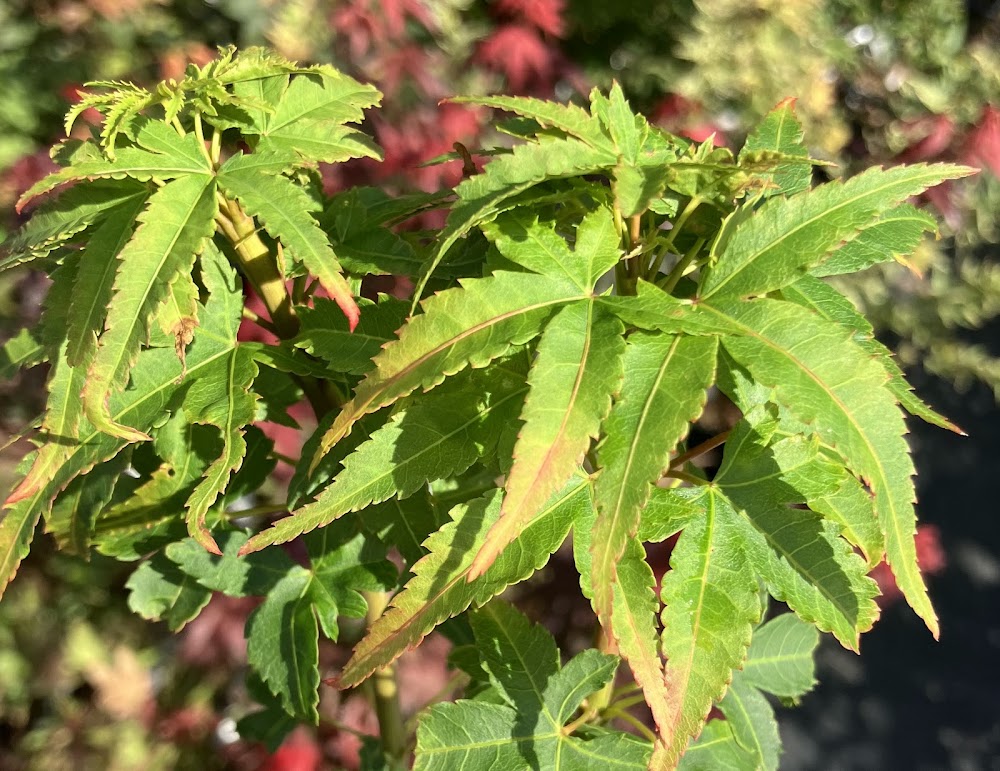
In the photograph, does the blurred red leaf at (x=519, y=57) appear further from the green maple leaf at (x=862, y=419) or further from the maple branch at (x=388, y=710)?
the green maple leaf at (x=862, y=419)

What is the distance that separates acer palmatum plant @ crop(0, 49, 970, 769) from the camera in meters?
0.50

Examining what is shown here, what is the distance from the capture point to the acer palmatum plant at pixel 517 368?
499mm

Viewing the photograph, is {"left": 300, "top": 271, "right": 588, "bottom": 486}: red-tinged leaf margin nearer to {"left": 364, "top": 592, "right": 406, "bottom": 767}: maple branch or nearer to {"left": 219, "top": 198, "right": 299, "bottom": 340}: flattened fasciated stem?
{"left": 219, "top": 198, "right": 299, "bottom": 340}: flattened fasciated stem

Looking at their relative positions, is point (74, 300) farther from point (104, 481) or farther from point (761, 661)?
point (761, 661)

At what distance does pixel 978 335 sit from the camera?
129 inches

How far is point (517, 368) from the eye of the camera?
1.96ft

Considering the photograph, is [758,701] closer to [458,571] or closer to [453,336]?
[458,571]

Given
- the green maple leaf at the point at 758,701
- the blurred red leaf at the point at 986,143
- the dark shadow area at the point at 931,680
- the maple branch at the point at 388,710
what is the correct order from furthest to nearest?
the dark shadow area at the point at 931,680 < the blurred red leaf at the point at 986,143 < the maple branch at the point at 388,710 < the green maple leaf at the point at 758,701

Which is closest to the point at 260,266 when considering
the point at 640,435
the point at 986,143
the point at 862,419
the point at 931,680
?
the point at 640,435

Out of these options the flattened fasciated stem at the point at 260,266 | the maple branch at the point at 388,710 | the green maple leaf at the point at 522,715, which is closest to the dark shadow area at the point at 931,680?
the maple branch at the point at 388,710

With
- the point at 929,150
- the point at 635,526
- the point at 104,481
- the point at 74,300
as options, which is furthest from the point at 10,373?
the point at 929,150

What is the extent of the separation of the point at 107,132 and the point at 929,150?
2.29 meters

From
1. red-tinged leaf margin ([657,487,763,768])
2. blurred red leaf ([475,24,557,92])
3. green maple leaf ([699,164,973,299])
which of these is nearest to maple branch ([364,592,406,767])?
red-tinged leaf margin ([657,487,763,768])

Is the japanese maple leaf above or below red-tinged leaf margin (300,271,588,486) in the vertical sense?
below
